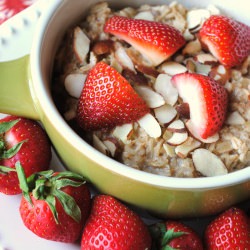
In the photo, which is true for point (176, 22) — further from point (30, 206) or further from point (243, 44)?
point (30, 206)

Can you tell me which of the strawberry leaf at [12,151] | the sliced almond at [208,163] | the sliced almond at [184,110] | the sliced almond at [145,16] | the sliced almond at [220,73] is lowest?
the sliced almond at [208,163]

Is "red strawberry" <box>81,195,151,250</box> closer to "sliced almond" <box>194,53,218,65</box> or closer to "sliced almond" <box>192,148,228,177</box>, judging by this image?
"sliced almond" <box>192,148,228,177</box>

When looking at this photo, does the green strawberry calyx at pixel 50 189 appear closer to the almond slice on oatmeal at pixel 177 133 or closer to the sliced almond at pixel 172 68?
the almond slice on oatmeal at pixel 177 133

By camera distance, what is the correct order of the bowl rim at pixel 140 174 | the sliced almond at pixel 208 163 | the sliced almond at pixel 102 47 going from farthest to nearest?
the sliced almond at pixel 102 47, the sliced almond at pixel 208 163, the bowl rim at pixel 140 174

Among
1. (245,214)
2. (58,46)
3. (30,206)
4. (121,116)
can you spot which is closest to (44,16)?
(58,46)

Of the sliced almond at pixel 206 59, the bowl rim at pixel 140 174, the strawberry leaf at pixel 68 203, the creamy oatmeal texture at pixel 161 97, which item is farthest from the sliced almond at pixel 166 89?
the strawberry leaf at pixel 68 203

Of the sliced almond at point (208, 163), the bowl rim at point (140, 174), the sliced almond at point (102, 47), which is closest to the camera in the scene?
the bowl rim at point (140, 174)

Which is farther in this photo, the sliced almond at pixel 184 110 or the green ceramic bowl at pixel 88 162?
the sliced almond at pixel 184 110

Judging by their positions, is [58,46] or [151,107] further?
[58,46]
